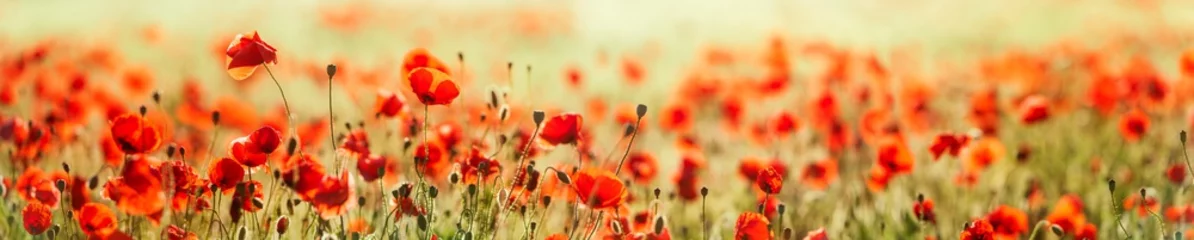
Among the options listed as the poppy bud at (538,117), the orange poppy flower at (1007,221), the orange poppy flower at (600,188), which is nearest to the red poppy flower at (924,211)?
the orange poppy flower at (1007,221)

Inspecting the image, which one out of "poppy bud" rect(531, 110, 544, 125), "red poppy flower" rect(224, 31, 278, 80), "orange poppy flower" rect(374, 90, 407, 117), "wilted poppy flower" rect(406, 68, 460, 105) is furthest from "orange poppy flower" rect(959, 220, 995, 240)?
"red poppy flower" rect(224, 31, 278, 80)

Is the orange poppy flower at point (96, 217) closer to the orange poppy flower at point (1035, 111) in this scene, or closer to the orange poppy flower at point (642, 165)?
the orange poppy flower at point (642, 165)

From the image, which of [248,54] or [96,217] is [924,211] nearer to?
[248,54]

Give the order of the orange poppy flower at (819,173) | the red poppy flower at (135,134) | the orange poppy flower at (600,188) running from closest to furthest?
the orange poppy flower at (600,188), the red poppy flower at (135,134), the orange poppy flower at (819,173)

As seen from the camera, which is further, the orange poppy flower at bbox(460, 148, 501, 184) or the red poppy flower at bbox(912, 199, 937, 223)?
the red poppy flower at bbox(912, 199, 937, 223)

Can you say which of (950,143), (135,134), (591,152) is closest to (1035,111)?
(950,143)

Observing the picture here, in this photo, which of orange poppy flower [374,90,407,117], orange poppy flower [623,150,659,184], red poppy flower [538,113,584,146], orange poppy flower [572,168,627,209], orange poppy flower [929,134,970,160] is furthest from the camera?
orange poppy flower [623,150,659,184]

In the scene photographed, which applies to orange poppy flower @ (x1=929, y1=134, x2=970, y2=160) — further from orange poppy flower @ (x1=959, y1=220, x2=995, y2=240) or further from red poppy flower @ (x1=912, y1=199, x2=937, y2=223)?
orange poppy flower @ (x1=959, y1=220, x2=995, y2=240)

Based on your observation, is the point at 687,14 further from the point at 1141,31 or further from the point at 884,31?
the point at 1141,31
